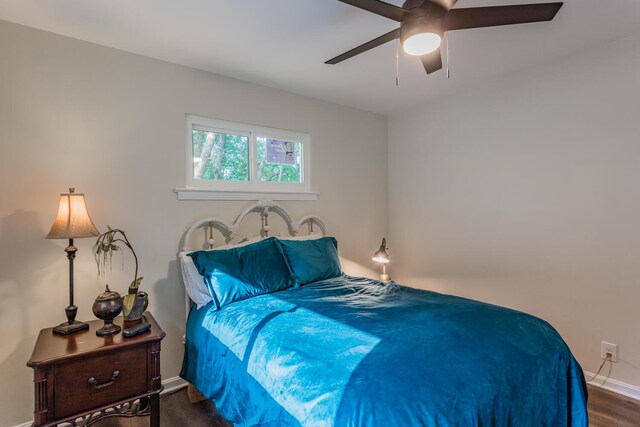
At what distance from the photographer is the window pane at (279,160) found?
3.06 m

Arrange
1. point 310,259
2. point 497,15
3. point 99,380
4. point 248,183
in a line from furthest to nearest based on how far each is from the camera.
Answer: point 248,183 < point 310,259 < point 99,380 < point 497,15

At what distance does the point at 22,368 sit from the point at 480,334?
8.45 ft

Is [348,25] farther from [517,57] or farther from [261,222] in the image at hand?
[261,222]

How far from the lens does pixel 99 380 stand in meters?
1.68

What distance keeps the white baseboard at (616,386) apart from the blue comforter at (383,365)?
1137 mm

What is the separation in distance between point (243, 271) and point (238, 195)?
0.77m

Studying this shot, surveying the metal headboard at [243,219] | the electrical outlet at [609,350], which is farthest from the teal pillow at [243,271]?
the electrical outlet at [609,350]

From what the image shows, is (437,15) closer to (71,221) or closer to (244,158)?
(244,158)

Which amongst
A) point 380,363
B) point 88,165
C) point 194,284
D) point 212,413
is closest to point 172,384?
point 212,413

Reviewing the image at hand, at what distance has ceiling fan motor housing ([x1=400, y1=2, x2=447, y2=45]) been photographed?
147 centimetres

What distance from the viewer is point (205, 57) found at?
246cm

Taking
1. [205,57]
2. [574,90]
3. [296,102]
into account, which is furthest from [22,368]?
[574,90]

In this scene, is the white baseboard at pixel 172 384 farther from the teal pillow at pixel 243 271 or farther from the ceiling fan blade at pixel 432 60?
the ceiling fan blade at pixel 432 60

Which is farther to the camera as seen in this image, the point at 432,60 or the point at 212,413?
the point at 212,413
